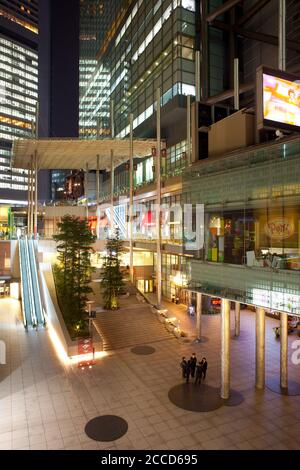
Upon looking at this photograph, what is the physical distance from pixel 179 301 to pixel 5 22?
5103 inches

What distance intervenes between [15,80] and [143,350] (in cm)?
13250

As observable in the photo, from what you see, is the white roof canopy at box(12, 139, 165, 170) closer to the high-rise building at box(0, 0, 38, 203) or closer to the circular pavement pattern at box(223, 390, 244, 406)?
the circular pavement pattern at box(223, 390, 244, 406)

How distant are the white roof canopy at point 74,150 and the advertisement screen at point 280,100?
84.6ft

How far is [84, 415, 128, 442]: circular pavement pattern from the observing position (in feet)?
41.1

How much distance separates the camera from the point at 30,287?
32438 millimetres

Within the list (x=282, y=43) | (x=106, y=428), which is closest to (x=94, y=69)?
(x=282, y=43)

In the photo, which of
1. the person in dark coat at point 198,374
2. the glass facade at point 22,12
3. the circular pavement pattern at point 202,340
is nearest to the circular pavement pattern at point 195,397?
the person in dark coat at point 198,374

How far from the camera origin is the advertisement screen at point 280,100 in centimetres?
1247

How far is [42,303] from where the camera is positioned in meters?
30.8

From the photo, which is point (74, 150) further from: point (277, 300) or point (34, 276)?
point (277, 300)

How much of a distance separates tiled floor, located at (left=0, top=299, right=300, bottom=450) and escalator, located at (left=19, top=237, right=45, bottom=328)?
6.13 metres

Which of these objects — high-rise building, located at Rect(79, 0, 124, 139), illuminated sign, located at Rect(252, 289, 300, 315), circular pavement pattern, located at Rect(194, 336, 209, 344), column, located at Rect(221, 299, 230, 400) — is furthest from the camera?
high-rise building, located at Rect(79, 0, 124, 139)

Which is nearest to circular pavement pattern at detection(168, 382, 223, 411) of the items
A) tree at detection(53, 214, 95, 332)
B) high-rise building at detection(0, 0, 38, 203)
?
tree at detection(53, 214, 95, 332)
